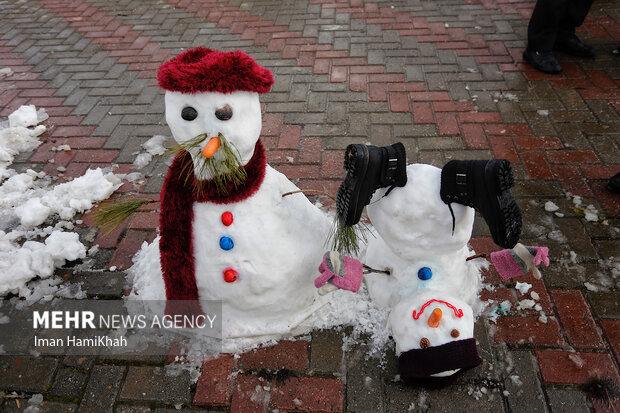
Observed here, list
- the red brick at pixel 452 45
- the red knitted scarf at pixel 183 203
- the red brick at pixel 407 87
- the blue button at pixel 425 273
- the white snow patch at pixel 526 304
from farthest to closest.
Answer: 1. the red brick at pixel 452 45
2. the red brick at pixel 407 87
3. the white snow patch at pixel 526 304
4. the blue button at pixel 425 273
5. the red knitted scarf at pixel 183 203

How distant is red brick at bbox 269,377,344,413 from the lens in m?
1.77

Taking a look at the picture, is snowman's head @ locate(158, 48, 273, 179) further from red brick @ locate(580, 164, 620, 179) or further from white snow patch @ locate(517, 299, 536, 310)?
red brick @ locate(580, 164, 620, 179)

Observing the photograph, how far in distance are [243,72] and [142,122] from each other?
92.6 inches

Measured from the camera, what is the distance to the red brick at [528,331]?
75.5 inches

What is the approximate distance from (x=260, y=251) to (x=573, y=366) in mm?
1409

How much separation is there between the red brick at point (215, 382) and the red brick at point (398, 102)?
2343 mm

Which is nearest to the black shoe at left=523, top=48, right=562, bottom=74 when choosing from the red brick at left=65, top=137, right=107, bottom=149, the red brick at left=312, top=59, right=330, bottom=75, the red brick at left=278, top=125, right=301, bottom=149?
the red brick at left=312, top=59, right=330, bottom=75

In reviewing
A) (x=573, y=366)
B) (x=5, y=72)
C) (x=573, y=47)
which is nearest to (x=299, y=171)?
(x=573, y=366)

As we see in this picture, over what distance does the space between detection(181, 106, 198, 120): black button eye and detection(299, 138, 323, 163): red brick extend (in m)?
1.55

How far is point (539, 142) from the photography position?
3.04 metres

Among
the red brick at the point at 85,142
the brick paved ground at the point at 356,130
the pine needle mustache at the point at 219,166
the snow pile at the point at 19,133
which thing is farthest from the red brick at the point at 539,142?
the snow pile at the point at 19,133

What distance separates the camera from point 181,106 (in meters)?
1.50

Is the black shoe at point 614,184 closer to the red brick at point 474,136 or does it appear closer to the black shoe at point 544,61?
the red brick at point 474,136

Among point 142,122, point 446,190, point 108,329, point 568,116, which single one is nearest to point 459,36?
point 568,116
